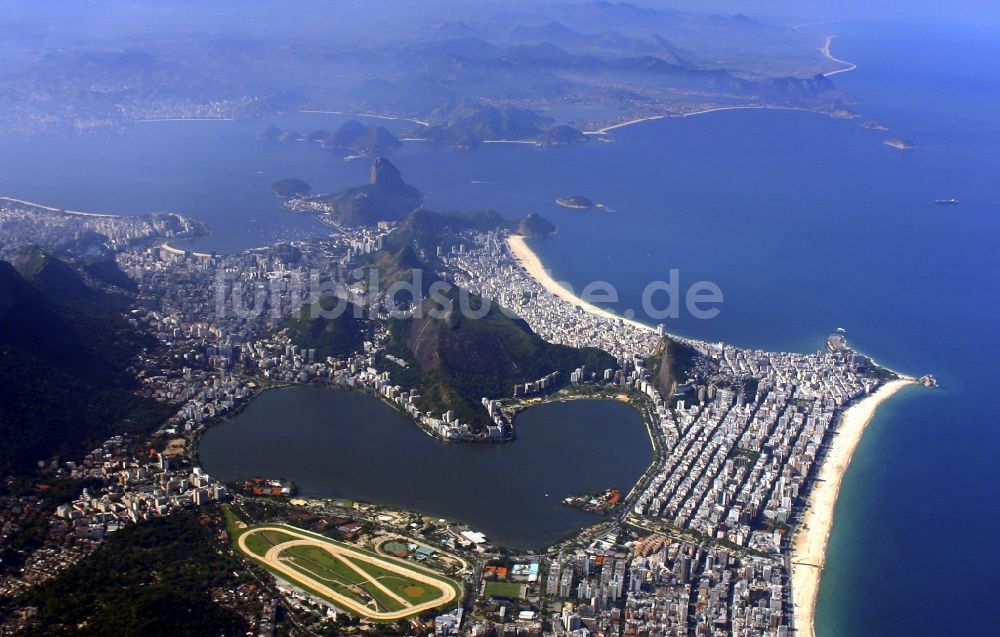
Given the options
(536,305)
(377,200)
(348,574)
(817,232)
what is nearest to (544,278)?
(536,305)

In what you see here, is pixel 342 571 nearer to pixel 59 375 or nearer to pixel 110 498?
pixel 110 498

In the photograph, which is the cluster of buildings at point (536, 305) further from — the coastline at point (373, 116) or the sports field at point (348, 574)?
the coastline at point (373, 116)

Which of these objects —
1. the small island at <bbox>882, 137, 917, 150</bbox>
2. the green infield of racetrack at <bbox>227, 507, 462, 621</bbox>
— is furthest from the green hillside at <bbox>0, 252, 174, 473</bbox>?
the small island at <bbox>882, 137, 917, 150</bbox>

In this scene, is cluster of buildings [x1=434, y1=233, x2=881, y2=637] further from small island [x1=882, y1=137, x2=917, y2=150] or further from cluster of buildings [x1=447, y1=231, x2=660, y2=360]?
small island [x1=882, y1=137, x2=917, y2=150]

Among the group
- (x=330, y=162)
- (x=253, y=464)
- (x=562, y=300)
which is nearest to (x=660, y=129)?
(x=330, y=162)

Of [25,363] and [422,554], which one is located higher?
[25,363]

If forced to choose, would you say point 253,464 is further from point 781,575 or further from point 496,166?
point 496,166
